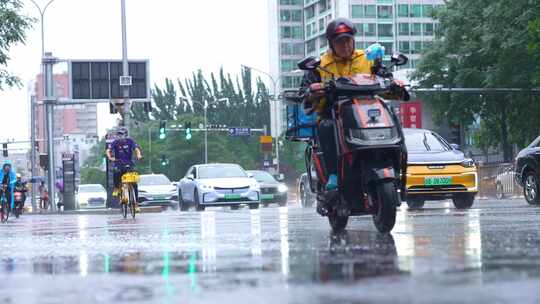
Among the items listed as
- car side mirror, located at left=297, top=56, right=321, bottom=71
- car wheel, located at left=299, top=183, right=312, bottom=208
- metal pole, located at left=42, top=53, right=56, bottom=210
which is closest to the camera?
car side mirror, located at left=297, top=56, right=321, bottom=71

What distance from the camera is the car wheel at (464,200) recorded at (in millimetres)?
21688

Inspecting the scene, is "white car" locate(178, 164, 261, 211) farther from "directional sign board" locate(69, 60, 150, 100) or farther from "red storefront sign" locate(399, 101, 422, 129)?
"red storefront sign" locate(399, 101, 422, 129)

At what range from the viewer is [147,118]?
5571 inches

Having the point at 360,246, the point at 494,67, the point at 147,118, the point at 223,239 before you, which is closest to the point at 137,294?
the point at 360,246

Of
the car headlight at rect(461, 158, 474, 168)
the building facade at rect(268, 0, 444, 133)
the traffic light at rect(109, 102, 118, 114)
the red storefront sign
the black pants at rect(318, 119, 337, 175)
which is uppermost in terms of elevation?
the building facade at rect(268, 0, 444, 133)

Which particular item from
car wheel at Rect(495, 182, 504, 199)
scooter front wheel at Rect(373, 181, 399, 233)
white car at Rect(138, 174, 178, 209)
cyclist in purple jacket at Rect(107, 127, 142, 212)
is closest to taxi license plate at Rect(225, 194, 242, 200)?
white car at Rect(138, 174, 178, 209)

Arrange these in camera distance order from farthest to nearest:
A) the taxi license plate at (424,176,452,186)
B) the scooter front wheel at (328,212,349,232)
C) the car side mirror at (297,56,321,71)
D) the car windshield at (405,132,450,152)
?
the car windshield at (405,132,450,152)
the taxi license plate at (424,176,452,186)
the scooter front wheel at (328,212,349,232)
the car side mirror at (297,56,321,71)

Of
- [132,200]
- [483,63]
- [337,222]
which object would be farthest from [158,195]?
[337,222]

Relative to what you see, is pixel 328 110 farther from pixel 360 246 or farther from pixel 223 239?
pixel 360 246

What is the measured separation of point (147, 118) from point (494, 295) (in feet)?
450

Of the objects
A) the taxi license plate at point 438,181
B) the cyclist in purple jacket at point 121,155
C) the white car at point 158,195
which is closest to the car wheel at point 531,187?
the taxi license plate at point 438,181

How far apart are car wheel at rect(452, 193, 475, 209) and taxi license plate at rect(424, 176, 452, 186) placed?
→ 45 centimetres

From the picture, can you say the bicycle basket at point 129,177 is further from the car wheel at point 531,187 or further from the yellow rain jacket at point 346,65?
the yellow rain jacket at point 346,65

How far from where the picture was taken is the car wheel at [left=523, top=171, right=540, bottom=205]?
74.8ft
